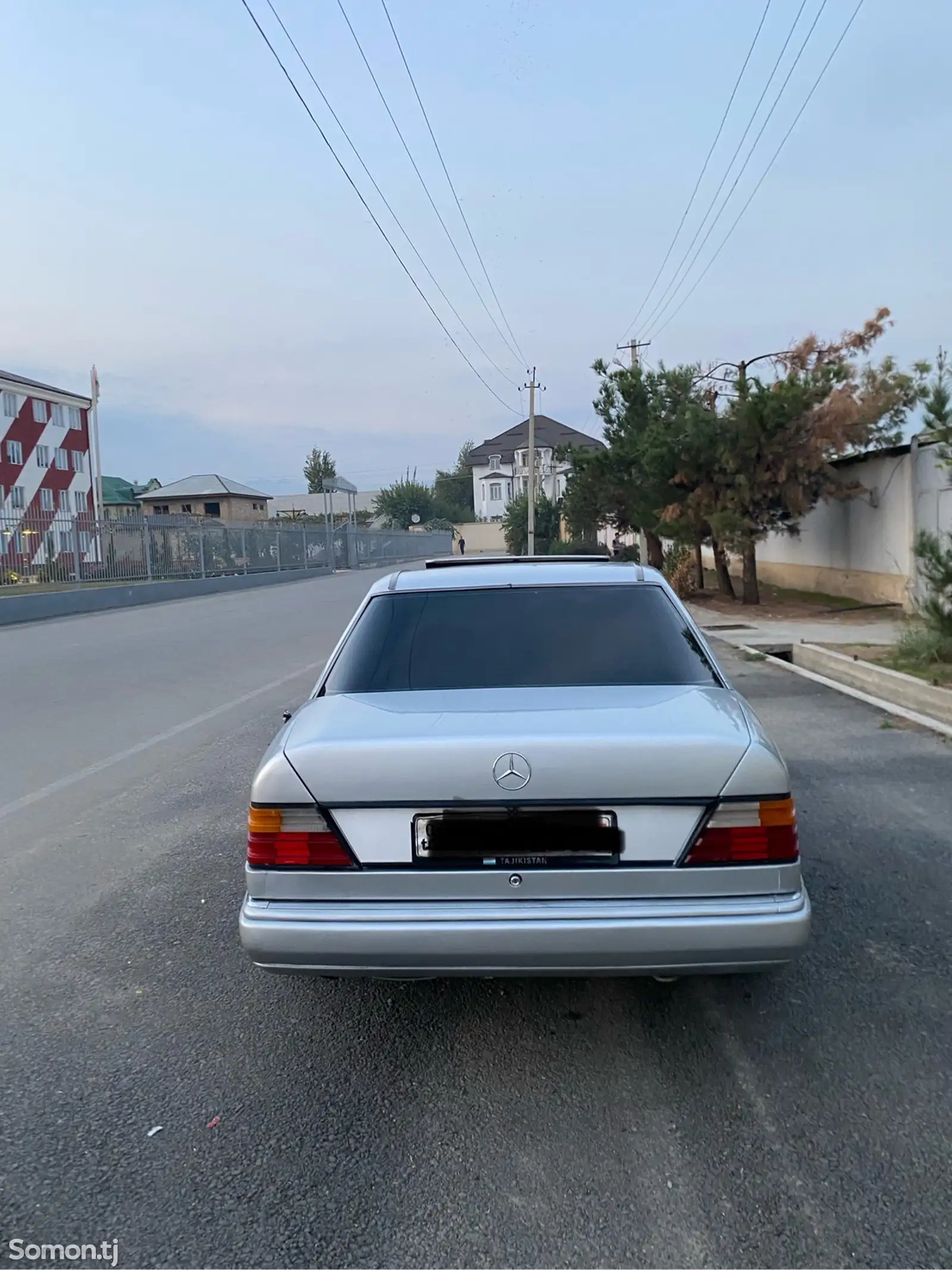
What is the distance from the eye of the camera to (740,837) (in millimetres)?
2832

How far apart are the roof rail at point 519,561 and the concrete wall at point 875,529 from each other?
10317mm

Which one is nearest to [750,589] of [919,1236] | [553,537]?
[919,1236]

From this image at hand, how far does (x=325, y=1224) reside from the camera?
233 cm

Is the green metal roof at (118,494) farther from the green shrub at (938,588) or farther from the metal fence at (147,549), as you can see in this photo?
the green shrub at (938,588)

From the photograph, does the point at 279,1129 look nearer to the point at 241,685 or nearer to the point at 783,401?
the point at 241,685

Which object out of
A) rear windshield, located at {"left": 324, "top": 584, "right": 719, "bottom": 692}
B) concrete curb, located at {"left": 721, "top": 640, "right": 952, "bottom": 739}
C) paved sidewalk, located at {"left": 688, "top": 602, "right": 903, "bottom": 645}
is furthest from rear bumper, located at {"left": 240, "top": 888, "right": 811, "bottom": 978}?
paved sidewalk, located at {"left": 688, "top": 602, "right": 903, "bottom": 645}

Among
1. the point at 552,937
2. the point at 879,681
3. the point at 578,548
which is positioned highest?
the point at 578,548

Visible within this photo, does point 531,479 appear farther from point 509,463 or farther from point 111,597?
point 509,463

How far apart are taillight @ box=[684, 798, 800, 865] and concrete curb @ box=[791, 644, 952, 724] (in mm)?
6231

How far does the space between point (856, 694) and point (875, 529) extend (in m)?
9.22

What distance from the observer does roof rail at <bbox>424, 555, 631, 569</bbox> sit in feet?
15.6

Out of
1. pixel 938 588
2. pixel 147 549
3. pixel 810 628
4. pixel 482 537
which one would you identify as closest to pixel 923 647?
pixel 938 588

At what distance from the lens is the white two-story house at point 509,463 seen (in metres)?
83.4

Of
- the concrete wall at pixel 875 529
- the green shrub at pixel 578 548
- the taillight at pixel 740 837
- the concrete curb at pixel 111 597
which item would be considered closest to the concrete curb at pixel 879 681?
the concrete wall at pixel 875 529
